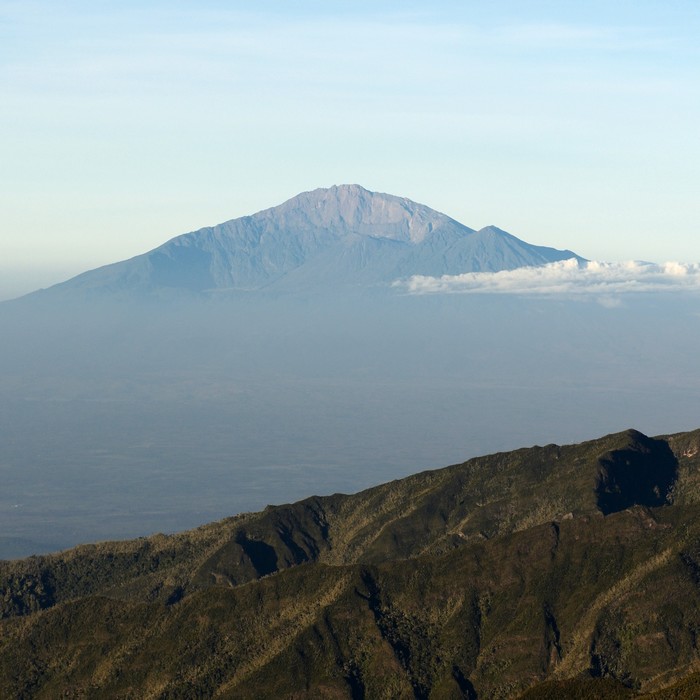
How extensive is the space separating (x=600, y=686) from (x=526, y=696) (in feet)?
32.4

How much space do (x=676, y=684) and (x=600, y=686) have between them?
1229cm

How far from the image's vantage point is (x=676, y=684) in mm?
189875

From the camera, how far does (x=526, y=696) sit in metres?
198

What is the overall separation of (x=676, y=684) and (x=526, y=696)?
20.1 m

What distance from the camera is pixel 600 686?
199m
